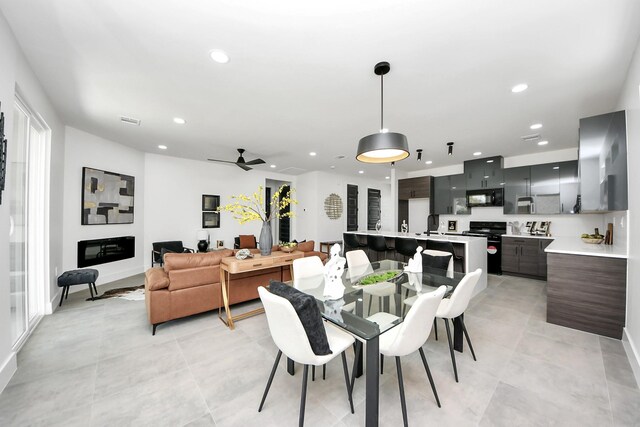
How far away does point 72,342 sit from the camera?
2.51 m

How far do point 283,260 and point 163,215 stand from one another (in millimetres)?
3949

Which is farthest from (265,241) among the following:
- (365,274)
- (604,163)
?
(604,163)

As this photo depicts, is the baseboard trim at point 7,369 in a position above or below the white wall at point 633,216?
below

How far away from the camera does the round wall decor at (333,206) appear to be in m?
7.74

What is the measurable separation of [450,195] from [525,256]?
2092 mm

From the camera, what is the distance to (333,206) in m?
7.89

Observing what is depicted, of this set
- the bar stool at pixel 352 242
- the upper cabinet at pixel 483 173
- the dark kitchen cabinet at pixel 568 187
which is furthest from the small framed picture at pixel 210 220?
the dark kitchen cabinet at pixel 568 187

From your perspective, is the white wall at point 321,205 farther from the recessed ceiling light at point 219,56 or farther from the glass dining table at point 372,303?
the recessed ceiling light at point 219,56

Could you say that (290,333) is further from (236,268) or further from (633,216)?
(633,216)

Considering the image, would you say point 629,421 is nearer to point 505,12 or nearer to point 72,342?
point 505,12

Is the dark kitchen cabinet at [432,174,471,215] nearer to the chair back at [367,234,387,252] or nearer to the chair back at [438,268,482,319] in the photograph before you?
the chair back at [367,234,387,252]

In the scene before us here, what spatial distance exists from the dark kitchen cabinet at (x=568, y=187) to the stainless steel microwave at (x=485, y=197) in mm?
982

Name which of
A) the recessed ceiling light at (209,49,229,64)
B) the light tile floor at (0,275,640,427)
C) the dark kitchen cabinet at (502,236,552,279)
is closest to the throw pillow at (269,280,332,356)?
the light tile floor at (0,275,640,427)

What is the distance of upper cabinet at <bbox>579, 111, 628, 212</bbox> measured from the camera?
2.35m
